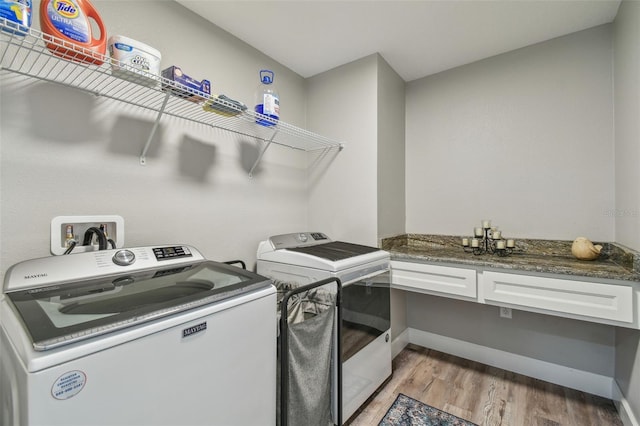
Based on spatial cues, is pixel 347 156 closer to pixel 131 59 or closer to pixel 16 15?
pixel 131 59

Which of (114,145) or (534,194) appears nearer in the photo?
(114,145)

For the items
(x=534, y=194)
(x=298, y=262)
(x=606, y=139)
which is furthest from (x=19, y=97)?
(x=606, y=139)

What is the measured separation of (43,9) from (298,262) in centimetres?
145

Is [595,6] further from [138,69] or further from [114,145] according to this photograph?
[114,145]

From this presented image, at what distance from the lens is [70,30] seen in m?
0.97

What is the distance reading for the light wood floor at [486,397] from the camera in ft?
5.35

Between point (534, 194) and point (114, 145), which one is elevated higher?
point (114, 145)

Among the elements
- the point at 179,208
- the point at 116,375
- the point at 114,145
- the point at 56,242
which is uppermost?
the point at 114,145

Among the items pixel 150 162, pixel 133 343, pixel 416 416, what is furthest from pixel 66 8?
pixel 416 416

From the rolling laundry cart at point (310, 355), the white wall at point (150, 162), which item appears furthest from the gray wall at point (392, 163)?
the rolling laundry cart at point (310, 355)

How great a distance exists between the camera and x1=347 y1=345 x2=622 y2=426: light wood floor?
163 cm

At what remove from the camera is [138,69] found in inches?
42.6

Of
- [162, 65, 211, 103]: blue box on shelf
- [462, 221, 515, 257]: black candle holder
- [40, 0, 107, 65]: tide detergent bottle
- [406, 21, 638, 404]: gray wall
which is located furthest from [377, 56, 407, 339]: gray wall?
[40, 0, 107, 65]: tide detergent bottle

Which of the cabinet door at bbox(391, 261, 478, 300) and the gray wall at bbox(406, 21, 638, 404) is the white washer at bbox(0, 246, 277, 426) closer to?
the cabinet door at bbox(391, 261, 478, 300)
